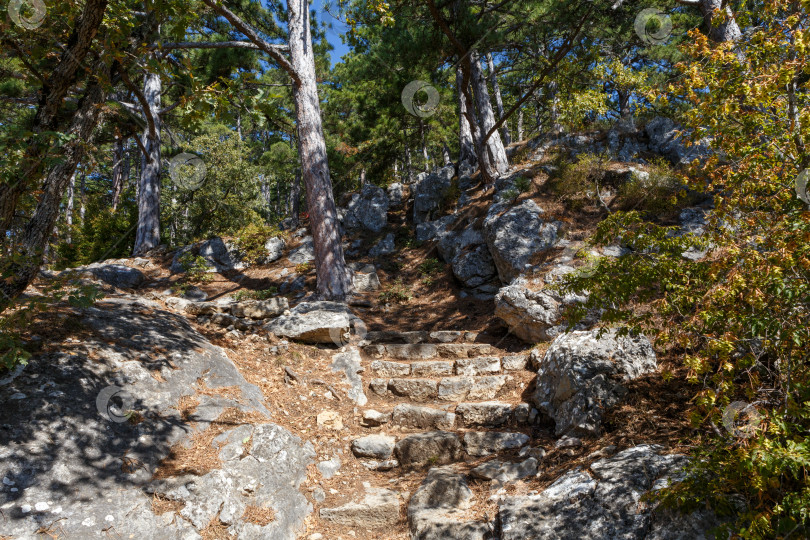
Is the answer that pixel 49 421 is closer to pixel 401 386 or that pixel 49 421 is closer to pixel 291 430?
pixel 291 430

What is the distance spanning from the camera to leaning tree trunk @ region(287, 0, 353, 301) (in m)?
8.01

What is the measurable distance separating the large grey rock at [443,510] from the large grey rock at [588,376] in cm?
120

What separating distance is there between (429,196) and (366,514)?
9.97 meters

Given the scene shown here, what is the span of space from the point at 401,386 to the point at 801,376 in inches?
160

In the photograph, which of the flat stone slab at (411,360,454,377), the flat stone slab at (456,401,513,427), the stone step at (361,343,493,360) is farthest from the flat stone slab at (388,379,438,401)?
the stone step at (361,343,493,360)

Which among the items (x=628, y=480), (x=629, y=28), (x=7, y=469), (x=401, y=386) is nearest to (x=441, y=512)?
(x=628, y=480)

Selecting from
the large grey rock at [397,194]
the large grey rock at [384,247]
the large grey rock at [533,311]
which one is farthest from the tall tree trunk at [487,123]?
the large grey rock at [533,311]

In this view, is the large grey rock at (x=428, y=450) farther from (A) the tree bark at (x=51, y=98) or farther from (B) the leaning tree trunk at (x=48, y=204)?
(A) the tree bark at (x=51, y=98)

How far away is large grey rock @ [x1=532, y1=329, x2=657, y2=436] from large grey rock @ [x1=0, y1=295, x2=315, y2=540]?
2.53 meters

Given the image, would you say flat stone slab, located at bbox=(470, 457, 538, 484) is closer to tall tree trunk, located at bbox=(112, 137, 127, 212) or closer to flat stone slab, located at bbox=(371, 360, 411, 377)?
flat stone slab, located at bbox=(371, 360, 411, 377)

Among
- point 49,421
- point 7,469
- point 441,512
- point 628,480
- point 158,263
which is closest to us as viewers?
point 7,469

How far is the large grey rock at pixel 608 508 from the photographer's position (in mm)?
2596

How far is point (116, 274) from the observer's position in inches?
383

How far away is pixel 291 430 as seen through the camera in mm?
4379
